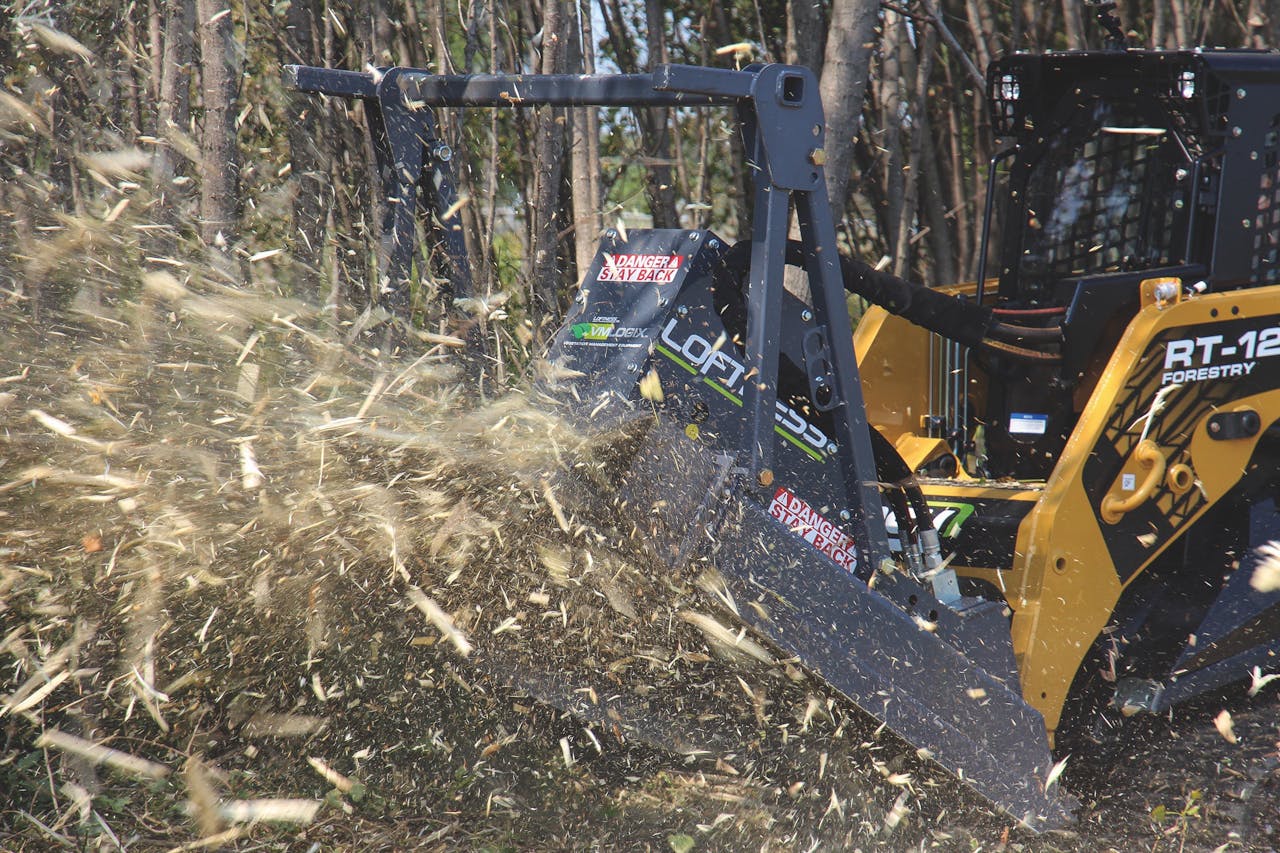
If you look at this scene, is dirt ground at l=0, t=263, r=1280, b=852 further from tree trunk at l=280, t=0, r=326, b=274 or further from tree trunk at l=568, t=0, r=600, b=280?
tree trunk at l=568, t=0, r=600, b=280

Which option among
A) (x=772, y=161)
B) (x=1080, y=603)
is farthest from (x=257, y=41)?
(x=1080, y=603)

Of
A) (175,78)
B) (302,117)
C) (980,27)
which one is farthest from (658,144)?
(175,78)

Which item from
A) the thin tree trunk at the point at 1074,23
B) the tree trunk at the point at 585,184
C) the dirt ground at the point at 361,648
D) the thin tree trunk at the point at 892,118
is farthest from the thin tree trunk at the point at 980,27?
the dirt ground at the point at 361,648

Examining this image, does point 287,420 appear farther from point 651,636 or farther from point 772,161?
point 772,161

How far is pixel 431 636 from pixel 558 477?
72 centimetres

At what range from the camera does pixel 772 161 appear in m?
2.71

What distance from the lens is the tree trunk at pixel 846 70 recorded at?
5.23 m

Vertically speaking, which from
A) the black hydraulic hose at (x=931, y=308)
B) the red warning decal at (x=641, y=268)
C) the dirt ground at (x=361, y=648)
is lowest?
the dirt ground at (x=361, y=648)

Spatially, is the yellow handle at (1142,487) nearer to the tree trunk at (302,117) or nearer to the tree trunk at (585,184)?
the tree trunk at (585,184)

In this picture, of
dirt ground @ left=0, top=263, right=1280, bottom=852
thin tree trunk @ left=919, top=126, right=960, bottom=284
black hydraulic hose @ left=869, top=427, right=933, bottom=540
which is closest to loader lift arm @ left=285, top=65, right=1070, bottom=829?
dirt ground @ left=0, top=263, right=1280, bottom=852

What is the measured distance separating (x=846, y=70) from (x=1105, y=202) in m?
1.68

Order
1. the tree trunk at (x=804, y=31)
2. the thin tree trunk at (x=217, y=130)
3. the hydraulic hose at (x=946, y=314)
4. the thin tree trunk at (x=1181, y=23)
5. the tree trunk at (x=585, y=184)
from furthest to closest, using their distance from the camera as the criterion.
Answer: the thin tree trunk at (x=1181, y=23) < the tree trunk at (x=804, y=31) < the tree trunk at (x=585, y=184) < the thin tree trunk at (x=217, y=130) < the hydraulic hose at (x=946, y=314)

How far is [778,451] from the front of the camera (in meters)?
3.03

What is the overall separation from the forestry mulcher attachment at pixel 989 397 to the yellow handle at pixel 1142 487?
1 centimetres
